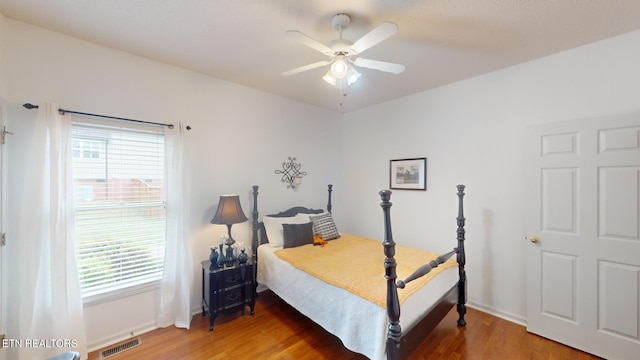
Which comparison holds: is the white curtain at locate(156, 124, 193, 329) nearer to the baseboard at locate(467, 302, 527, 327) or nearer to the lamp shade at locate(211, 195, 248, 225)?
the lamp shade at locate(211, 195, 248, 225)

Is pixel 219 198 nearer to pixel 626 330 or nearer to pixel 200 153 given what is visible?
pixel 200 153

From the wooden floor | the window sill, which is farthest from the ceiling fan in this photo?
the window sill

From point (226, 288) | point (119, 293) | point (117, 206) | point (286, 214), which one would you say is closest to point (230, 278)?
point (226, 288)

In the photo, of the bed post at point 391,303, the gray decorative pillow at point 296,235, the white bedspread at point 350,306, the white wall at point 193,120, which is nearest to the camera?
the bed post at point 391,303

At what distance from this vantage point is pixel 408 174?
11.8 feet

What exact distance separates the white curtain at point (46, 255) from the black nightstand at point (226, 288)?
982 millimetres

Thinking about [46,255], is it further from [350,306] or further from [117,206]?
[350,306]

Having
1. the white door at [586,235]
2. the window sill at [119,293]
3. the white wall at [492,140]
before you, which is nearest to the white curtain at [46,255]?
the window sill at [119,293]

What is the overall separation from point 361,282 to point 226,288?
59.2 inches

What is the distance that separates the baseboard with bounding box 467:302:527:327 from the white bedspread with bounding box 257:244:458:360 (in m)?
0.77

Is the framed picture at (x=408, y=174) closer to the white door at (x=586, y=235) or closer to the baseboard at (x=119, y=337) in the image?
the white door at (x=586, y=235)

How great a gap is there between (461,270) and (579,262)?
95 cm

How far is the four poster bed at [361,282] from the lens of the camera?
171cm

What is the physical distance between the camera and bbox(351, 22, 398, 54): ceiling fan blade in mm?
1499
